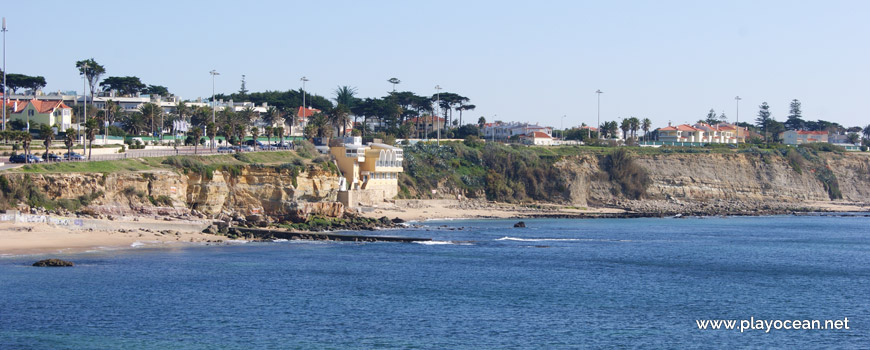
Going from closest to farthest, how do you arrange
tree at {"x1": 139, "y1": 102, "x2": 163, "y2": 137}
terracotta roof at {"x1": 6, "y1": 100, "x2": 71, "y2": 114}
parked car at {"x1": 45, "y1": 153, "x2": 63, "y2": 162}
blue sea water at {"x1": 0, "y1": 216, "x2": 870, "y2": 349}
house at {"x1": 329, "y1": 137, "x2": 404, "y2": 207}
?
blue sea water at {"x1": 0, "y1": 216, "x2": 870, "y2": 349} < parked car at {"x1": 45, "y1": 153, "x2": 63, "y2": 162} < house at {"x1": 329, "y1": 137, "x2": 404, "y2": 207} < terracotta roof at {"x1": 6, "y1": 100, "x2": 71, "y2": 114} < tree at {"x1": 139, "y1": 102, "x2": 163, "y2": 137}

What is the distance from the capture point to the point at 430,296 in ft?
132

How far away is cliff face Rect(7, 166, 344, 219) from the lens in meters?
57.3

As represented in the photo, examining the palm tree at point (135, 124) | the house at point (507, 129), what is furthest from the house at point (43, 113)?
the house at point (507, 129)

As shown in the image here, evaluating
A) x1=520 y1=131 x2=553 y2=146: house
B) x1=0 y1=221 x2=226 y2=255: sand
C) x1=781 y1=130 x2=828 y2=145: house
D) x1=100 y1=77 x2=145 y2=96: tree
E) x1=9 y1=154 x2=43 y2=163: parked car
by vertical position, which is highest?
x1=100 y1=77 x2=145 y2=96: tree

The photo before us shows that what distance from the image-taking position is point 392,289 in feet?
137

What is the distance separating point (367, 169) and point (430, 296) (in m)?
49.5

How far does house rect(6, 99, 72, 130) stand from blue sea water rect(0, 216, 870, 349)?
5337 cm

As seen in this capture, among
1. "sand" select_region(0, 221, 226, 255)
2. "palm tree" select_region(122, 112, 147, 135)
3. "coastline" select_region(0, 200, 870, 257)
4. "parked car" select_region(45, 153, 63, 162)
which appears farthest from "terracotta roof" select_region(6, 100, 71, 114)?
"sand" select_region(0, 221, 226, 255)

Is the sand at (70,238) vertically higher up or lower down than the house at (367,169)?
lower down

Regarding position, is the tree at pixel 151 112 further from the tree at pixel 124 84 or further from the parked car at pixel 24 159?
the parked car at pixel 24 159

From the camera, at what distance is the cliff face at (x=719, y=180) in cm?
10700

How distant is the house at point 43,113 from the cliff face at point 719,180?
195 ft

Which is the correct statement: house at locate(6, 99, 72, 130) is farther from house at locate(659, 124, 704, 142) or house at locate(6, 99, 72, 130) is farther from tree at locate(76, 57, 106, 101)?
house at locate(659, 124, 704, 142)

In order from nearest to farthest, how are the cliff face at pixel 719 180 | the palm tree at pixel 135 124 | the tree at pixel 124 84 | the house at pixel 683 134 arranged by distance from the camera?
the palm tree at pixel 135 124, the cliff face at pixel 719 180, the tree at pixel 124 84, the house at pixel 683 134
